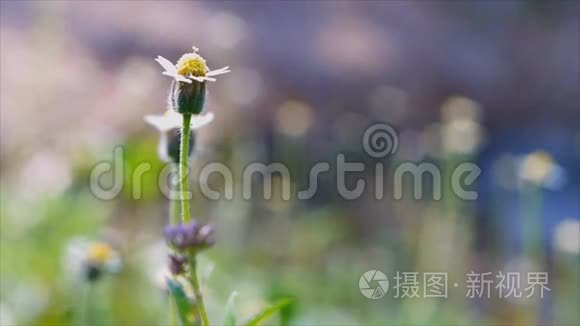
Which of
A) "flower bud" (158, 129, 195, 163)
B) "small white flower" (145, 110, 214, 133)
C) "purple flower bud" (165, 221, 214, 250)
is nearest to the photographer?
"purple flower bud" (165, 221, 214, 250)

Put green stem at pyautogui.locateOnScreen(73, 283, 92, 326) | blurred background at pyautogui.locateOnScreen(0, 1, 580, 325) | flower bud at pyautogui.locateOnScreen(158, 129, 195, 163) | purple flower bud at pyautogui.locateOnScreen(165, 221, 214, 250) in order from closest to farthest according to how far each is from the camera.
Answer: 1. purple flower bud at pyautogui.locateOnScreen(165, 221, 214, 250)
2. flower bud at pyautogui.locateOnScreen(158, 129, 195, 163)
3. green stem at pyautogui.locateOnScreen(73, 283, 92, 326)
4. blurred background at pyautogui.locateOnScreen(0, 1, 580, 325)

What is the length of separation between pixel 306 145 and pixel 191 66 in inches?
70.2

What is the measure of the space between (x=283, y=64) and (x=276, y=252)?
→ 1518mm

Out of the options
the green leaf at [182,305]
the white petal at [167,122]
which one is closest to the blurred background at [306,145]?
the green leaf at [182,305]

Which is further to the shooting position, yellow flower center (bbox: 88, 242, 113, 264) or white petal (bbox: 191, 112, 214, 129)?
yellow flower center (bbox: 88, 242, 113, 264)

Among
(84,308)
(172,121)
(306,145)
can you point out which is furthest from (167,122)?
(306,145)

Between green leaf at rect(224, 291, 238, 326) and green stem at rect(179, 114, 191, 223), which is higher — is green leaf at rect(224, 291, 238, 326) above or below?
below

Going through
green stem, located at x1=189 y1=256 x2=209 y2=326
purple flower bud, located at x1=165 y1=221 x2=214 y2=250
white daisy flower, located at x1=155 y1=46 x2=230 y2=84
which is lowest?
green stem, located at x1=189 y1=256 x2=209 y2=326

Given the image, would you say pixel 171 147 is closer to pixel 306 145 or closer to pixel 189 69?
pixel 189 69

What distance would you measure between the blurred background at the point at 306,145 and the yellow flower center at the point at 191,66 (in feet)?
0.49

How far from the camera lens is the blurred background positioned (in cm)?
151

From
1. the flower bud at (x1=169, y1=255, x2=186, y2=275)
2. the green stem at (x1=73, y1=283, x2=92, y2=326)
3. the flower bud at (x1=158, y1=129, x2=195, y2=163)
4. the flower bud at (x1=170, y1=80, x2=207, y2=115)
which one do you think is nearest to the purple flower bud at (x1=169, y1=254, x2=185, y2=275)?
the flower bud at (x1=169, y1=255, x2=186, y2=275)

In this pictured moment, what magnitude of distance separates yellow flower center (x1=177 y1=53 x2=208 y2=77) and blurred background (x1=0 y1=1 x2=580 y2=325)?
148 millimetres

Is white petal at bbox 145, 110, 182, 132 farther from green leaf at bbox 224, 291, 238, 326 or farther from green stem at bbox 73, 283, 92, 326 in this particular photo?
green stem at bbox 73, 283, 92, 326
